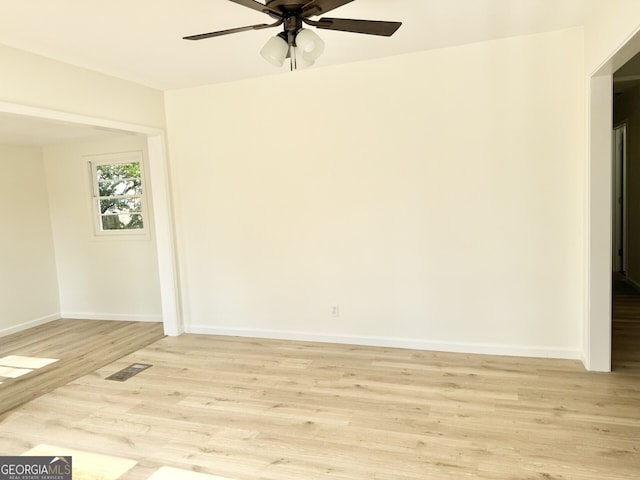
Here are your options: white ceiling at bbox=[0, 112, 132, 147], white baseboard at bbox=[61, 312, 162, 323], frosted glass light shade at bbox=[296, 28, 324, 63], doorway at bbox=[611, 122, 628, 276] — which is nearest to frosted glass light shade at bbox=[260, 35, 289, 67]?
frosted glass light shade at bbox=[296, 28, 324, 63]

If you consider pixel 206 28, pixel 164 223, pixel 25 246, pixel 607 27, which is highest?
pixel 206 28

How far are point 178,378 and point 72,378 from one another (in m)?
0.93

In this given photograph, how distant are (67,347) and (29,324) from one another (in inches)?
53.3

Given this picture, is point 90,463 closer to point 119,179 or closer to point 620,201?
point 119,179

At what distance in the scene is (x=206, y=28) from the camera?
9.61 feet

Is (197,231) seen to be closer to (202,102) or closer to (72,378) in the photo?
(202,102)

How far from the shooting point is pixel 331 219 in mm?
4016

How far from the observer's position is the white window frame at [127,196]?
5.21 metres

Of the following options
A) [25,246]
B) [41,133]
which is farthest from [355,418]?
[25,246]

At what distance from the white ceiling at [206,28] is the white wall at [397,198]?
1.00 ft

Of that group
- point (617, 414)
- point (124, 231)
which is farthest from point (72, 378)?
point (617, 414)

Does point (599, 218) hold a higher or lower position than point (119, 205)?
lower

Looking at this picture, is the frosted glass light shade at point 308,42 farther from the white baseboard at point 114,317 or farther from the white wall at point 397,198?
the white baseboard at point 114,317

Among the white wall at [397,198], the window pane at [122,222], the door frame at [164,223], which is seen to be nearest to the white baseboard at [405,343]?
the white wall at [397,198]
